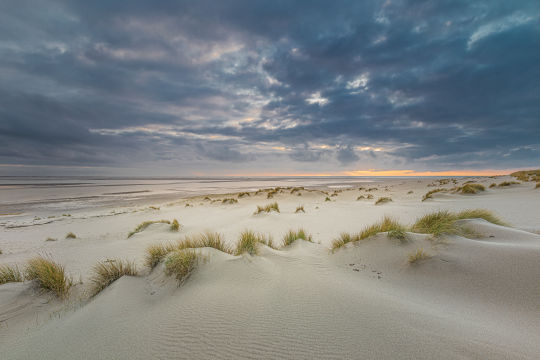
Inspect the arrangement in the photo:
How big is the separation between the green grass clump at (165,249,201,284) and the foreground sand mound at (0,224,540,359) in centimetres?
13

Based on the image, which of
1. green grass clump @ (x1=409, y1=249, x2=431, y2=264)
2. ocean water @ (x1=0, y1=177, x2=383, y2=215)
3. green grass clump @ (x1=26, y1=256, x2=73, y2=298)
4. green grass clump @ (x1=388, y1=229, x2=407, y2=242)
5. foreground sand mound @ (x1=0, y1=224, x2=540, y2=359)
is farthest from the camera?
ocean water @ (x1=0, y1=177, x2=383, y2=215)

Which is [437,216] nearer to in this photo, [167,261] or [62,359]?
[167,261]

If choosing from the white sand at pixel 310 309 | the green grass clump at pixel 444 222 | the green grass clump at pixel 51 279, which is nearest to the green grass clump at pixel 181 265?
the white sand at pixel 310 309

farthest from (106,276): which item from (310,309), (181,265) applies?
(310,309)

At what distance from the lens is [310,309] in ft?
7.06

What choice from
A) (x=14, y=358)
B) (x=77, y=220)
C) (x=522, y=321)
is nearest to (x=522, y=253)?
(x=522, y=321)

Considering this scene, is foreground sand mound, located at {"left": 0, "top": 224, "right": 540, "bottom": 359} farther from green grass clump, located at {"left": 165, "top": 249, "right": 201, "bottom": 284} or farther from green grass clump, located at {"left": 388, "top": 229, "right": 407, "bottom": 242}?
green grass clump, located at {"left": 388, "top": 229, "right": 407, "bottom": 242}

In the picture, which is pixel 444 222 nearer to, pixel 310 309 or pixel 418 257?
pixel 418 257

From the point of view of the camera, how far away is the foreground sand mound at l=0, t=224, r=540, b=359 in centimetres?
165

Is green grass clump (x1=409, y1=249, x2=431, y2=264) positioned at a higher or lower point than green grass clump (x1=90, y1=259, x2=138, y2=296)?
higher

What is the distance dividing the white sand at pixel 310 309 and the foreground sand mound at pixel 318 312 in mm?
11

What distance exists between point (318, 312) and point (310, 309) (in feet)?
0.29

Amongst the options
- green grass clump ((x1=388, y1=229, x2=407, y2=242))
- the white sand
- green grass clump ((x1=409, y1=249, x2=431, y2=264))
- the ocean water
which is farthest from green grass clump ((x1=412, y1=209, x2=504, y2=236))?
the ocean water

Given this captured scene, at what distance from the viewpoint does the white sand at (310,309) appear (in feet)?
5.48
